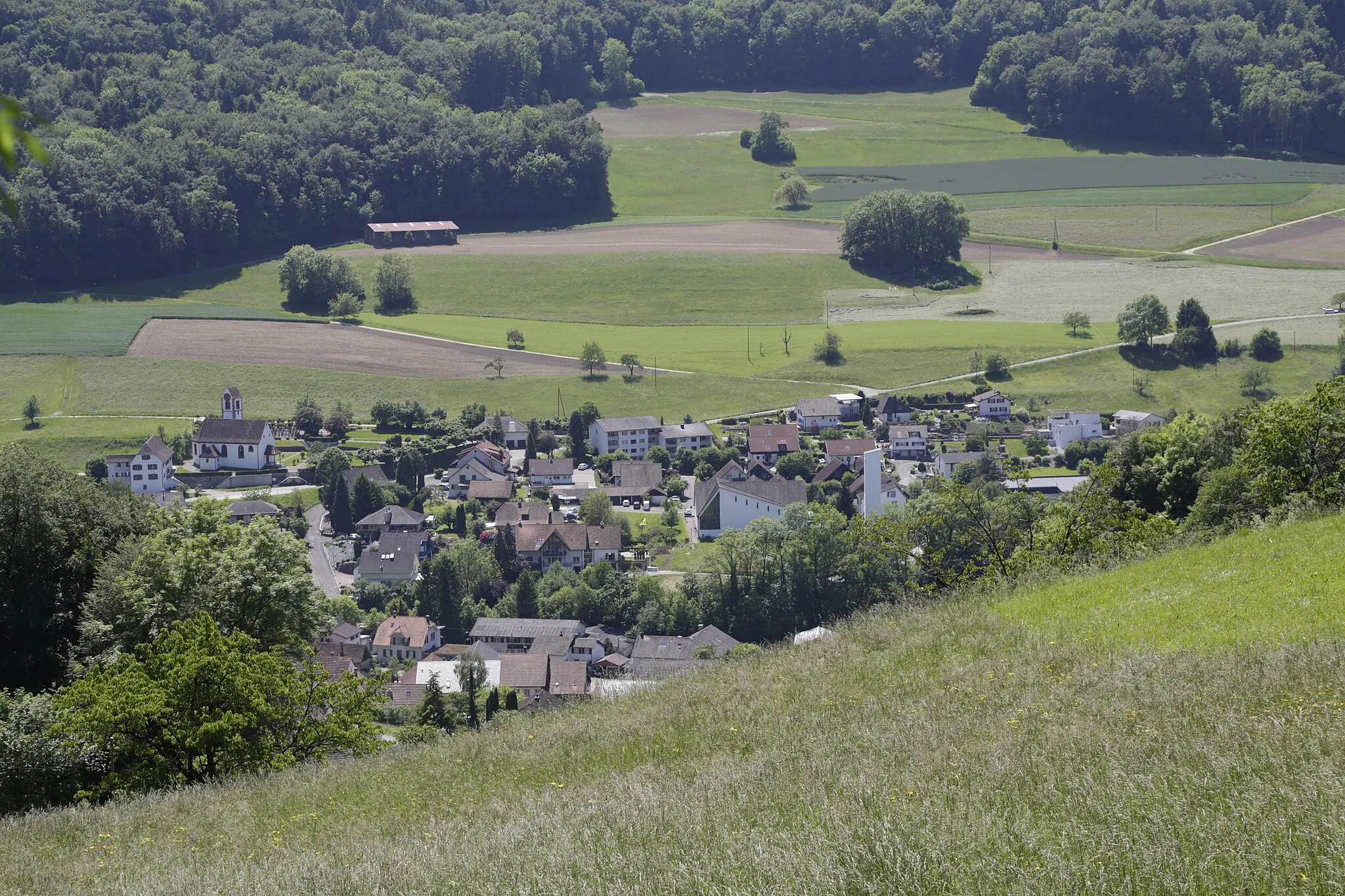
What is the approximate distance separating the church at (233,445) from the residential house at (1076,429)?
4667 centimetres

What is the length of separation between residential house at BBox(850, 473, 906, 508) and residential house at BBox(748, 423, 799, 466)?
6.25m

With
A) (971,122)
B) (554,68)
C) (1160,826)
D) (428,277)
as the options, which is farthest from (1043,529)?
(554,68)

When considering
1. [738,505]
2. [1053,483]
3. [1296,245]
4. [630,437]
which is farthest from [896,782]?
[1296,245]

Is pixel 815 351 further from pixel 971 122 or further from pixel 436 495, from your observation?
pixel 971 122

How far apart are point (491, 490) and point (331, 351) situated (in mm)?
28895

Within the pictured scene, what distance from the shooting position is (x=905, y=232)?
120m

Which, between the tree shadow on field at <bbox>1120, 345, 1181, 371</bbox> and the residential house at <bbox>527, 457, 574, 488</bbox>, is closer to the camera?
the residential house at <bbox>527, 457, 574, 488</bbox>

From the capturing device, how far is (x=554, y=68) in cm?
18000

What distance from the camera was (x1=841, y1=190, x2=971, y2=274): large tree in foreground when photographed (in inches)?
4729

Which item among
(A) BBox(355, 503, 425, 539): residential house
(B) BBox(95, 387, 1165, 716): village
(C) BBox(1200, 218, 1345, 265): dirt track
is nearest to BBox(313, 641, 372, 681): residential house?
(B) BBox(95, 387, 1165, 716): village

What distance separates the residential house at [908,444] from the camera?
8019 cm

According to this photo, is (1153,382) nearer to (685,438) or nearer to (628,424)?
(685,438)

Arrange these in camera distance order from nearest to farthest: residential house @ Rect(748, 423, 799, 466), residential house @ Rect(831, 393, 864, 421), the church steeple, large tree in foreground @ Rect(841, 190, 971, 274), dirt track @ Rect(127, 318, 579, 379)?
residential house @ Rect(748, 423, 799, 466) < residential house @ Rect(831, 393, 864, 421) < the church steeple < dirt track @ Rect(127, 318, 579, 379) < large tree in foreground @ Rect(841, 190, 971, 274)

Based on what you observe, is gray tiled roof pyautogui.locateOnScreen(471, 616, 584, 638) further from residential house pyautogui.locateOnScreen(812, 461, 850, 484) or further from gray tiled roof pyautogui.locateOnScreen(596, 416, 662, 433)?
gray tiled roof pyautogui.locateOnScreen(596, 416, 662, 433)
